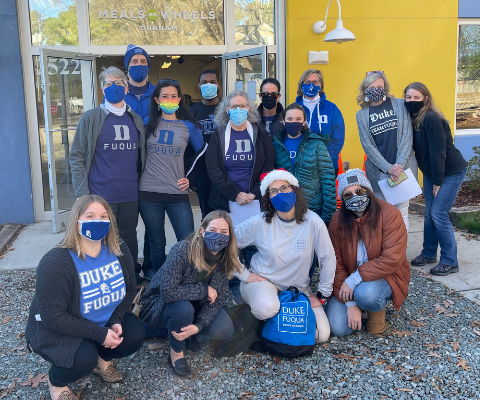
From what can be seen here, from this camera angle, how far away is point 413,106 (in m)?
4.76

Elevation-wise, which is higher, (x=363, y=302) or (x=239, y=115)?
(x=239, y=115)

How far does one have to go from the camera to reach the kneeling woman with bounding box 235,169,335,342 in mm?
3674

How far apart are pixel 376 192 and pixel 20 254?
4370 millimetres

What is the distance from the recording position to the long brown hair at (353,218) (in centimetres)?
376

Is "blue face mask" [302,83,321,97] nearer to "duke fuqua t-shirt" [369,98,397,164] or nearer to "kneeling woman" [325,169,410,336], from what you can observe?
"duke fuqua t-shirt" [369,98,397,164]

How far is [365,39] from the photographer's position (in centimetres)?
791

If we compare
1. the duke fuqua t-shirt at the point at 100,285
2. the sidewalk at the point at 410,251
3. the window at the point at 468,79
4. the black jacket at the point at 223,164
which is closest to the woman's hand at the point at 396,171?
the sidewalk at the point at 410,251

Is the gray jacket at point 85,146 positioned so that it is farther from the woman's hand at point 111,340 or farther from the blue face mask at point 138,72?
the woman's hand at point 111,340

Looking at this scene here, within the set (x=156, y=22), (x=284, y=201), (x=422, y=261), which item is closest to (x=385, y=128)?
(x=422, y=261)

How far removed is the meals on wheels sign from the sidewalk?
286 centimetres

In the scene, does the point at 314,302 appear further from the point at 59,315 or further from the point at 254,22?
the point at 254,22

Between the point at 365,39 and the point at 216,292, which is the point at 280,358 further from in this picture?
the point at 365,39

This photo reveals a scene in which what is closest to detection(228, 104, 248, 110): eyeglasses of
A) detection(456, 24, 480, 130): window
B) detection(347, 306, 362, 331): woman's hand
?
detection(347, 306, 362, 331): woman's hand

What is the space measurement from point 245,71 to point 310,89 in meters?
2.99
